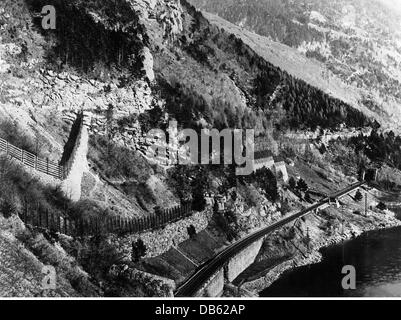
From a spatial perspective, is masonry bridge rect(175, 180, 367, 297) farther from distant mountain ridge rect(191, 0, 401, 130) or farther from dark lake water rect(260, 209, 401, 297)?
distant mountain ridge rect(191, 0, 401, 130)

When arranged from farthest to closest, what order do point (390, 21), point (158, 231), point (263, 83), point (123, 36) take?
point (390, 21) → point (263, 83) → point (123, 36) → point (158, 231)

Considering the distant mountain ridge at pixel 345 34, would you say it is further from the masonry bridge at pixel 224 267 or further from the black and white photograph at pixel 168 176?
the masonry bridge at pixel 224 267

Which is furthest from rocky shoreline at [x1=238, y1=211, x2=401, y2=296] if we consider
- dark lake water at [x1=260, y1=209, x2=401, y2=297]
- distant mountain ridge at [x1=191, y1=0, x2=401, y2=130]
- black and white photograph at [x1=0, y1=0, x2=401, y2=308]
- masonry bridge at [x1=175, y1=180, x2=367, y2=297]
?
distant mountain ridge at [x1=191, y1=0, x2=401, y2=130]

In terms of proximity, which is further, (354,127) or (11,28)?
(354,127)

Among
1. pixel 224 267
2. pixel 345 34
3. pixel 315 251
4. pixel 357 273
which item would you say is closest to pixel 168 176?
pixel 224 267

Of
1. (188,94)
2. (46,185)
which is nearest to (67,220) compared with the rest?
(46,185)

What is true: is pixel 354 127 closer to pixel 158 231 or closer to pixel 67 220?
pixel 158 231
